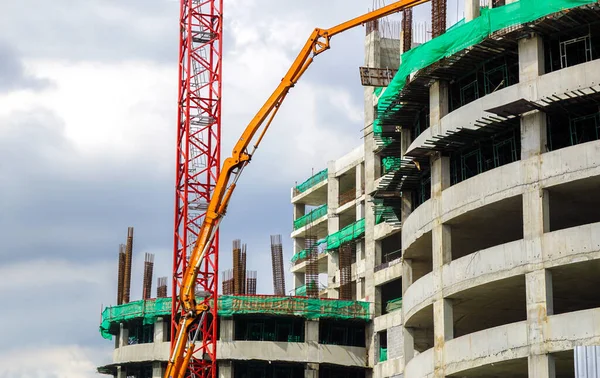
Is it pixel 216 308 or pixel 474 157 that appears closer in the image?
pixel 474 157

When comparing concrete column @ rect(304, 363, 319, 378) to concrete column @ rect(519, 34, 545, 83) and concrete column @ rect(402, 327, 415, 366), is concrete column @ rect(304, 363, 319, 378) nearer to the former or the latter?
concrete column @ rect(402, 327, 415, 366)

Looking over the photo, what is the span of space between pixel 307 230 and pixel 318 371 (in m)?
21.1

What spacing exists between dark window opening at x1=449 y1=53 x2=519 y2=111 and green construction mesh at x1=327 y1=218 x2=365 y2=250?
30096mm

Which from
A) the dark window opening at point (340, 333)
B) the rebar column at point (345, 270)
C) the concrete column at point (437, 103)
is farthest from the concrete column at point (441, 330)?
the rebar column at point (345, 270)

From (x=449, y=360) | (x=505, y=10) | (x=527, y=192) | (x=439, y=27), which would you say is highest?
(x=439, y=27)

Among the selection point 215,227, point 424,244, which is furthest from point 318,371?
point 424,244

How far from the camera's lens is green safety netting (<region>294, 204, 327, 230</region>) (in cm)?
9912

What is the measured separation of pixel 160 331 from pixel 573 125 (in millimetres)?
39317

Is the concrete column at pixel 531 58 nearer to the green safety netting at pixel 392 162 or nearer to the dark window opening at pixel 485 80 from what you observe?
the dark window opening at pixel 485 80

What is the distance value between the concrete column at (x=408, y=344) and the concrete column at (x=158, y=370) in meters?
26.6

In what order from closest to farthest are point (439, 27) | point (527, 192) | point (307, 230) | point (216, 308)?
point (527, 192) < point (439, 27) < point (216, 308) < point (307, 230)

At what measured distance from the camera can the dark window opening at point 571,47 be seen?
5188 centimetres

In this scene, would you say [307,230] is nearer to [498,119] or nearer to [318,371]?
[318,371]

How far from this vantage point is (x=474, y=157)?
2265 inches
